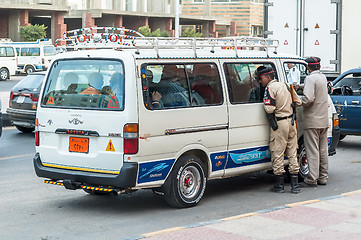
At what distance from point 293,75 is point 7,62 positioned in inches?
1348

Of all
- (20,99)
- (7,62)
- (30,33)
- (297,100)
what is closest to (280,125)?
(297,100)

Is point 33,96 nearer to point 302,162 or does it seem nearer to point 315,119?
point 302,162

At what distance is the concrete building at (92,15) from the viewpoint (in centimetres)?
5534

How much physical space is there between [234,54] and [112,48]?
179 centimetres

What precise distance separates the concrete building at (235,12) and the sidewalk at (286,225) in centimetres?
6095

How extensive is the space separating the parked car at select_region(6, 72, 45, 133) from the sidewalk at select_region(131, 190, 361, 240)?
30.6 ft

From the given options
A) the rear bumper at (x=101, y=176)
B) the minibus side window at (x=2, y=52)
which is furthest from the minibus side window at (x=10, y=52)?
the rear bumper at (x=101, y=176)

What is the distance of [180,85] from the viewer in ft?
28.2

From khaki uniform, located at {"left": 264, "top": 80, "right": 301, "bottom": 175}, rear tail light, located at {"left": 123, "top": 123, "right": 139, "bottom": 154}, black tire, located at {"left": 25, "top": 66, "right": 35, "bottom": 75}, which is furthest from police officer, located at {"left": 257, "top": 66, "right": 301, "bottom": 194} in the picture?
black tire, located at {"left": 25, "top": 66, "right": 35, "bottom": 75}

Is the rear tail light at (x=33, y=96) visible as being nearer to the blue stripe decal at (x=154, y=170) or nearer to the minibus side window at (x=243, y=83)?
the minibus side window at (x=243, y=83)

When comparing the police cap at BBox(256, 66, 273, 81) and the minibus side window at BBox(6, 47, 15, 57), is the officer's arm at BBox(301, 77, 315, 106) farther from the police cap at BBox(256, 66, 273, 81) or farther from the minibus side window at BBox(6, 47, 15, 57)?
the minibus side window at BBox(6, 47, 15, 57)

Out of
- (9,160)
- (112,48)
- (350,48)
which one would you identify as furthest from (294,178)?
(350,48)

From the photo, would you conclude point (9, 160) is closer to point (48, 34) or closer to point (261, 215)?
point (261, 215)

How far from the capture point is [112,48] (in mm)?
8625
